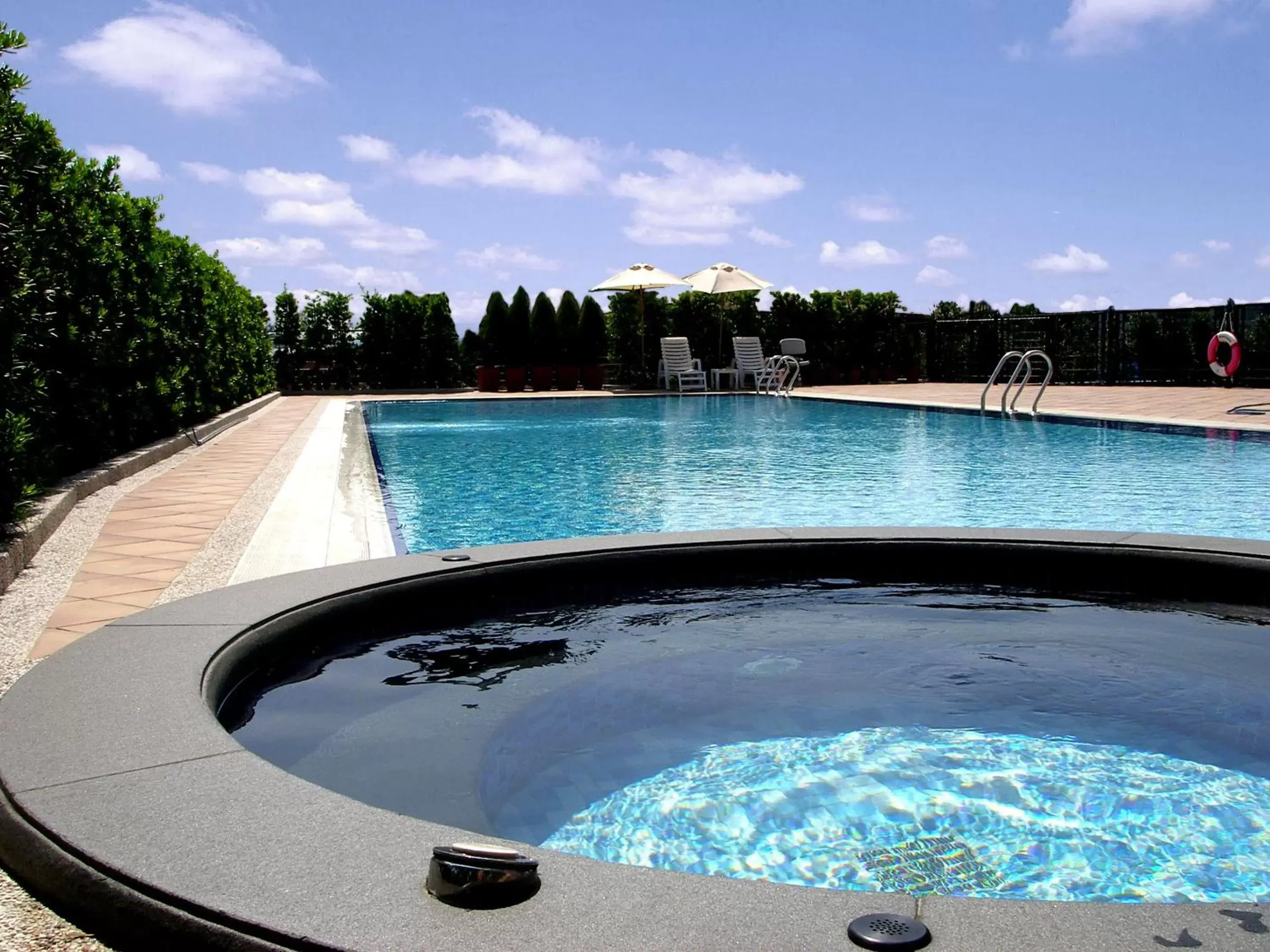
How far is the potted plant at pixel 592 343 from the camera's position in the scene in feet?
89.7

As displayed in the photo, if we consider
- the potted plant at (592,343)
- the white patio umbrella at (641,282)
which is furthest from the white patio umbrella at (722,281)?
the potted plant at (592,343)

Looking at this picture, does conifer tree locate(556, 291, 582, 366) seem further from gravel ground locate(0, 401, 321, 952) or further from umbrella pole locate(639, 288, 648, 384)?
gravel ground locate(0, 401, 321, 952)

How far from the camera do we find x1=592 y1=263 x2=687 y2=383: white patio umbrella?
A: 24.8 m

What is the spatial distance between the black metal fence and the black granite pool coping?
2057 centimetres

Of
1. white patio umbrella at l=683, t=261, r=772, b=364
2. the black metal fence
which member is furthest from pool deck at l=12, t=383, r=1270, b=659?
white patio umbrella at l=683, t=261, r=772, b=364

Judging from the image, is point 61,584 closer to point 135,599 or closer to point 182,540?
point 135,599

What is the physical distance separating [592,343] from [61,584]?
2363 centimetres

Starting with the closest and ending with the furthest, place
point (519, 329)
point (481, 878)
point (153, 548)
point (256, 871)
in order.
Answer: point (481, 878)
point (256, 871)
point (153, 548)
point (519, 329)

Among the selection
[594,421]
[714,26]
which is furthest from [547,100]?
[594,421]

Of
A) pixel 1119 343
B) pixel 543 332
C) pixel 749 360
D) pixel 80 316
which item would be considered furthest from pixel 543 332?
pixel 80 316

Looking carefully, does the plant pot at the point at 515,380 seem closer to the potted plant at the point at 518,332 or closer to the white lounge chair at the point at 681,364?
the potted plant at the point at 518,332

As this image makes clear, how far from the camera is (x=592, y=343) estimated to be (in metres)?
28.0

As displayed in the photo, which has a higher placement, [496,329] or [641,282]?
[641,282]

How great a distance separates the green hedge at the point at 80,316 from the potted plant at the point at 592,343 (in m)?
13.3
